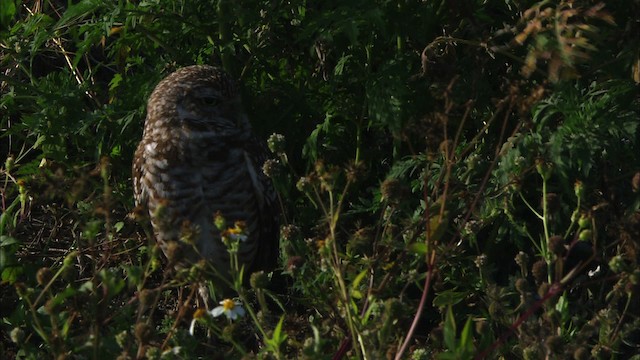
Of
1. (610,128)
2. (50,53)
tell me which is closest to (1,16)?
(610,128)

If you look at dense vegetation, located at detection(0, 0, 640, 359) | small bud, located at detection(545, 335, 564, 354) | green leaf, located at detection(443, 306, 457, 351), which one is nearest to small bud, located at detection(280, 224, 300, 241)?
dense vegetation, located at detection(0, 0, 640, 359)

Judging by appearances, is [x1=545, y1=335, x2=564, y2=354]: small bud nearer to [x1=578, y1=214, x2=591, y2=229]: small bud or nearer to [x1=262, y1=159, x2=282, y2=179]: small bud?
[x1=578, y1=214, x2=591, y2=229]: small bud

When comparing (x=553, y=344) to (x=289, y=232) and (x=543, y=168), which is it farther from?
(x=289, y=232)

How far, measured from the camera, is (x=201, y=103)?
4816 millimetres

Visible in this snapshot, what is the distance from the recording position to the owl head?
4633 mm

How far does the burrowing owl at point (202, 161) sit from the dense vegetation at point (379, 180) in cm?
10

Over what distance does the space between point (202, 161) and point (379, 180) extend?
771 millimetres

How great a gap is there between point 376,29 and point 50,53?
2502 mm

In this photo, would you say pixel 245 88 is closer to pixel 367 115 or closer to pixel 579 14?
pixel 367 115

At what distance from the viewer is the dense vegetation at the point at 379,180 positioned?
3.11 metres

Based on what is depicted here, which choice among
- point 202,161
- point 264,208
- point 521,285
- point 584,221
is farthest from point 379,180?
point 584,221

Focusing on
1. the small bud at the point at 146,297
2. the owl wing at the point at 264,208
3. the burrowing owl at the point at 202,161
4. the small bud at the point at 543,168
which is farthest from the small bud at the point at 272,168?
the owl wing at the point at 264,208

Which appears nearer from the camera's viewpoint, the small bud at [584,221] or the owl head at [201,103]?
the small bud at [584,221]

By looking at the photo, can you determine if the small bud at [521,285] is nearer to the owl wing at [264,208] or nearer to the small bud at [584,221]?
the small bud at [584,221]
